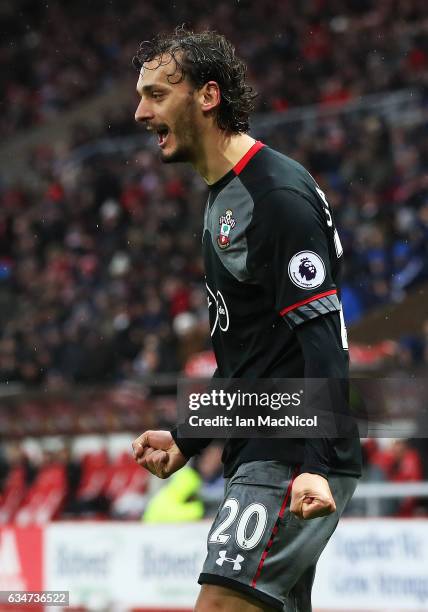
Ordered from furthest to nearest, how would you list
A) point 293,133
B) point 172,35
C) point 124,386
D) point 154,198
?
1. point 154,198
2. point 293,133
3. point 124,386
4. point 172,35

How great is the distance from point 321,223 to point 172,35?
79 centimetres

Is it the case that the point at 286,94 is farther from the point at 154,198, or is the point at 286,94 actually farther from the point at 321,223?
the point at 321,223

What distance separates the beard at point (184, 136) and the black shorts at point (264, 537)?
34.2 inches

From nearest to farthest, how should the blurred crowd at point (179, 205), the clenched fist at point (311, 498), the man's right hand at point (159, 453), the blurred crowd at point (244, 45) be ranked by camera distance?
the clenched fist at point (311, 498) < the man's right hand at point (159, 453) < the blurred crowd at point (179, 205) < the blurred crowd at point (244, 45)

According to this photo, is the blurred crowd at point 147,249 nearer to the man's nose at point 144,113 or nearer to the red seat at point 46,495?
the red seat at point 46,495

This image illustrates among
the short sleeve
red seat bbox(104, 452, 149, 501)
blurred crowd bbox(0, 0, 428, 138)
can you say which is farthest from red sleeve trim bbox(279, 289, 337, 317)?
blurred crowd bbox(0, 0, 428, 138)

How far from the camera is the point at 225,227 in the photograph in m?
3.32

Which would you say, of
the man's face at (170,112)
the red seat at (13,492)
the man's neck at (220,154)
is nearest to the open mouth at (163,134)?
the man's face at (170,112)

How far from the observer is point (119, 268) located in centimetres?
1628

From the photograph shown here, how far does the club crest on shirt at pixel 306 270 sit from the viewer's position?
312cm

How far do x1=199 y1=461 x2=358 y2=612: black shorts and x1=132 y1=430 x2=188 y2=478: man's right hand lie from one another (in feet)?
1.01

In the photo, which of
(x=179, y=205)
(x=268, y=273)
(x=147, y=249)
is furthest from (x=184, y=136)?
(x=179, y=205)

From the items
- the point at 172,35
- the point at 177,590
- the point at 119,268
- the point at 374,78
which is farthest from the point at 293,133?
the point at 172,35

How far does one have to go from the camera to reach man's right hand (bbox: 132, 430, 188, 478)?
3535 millimetres
